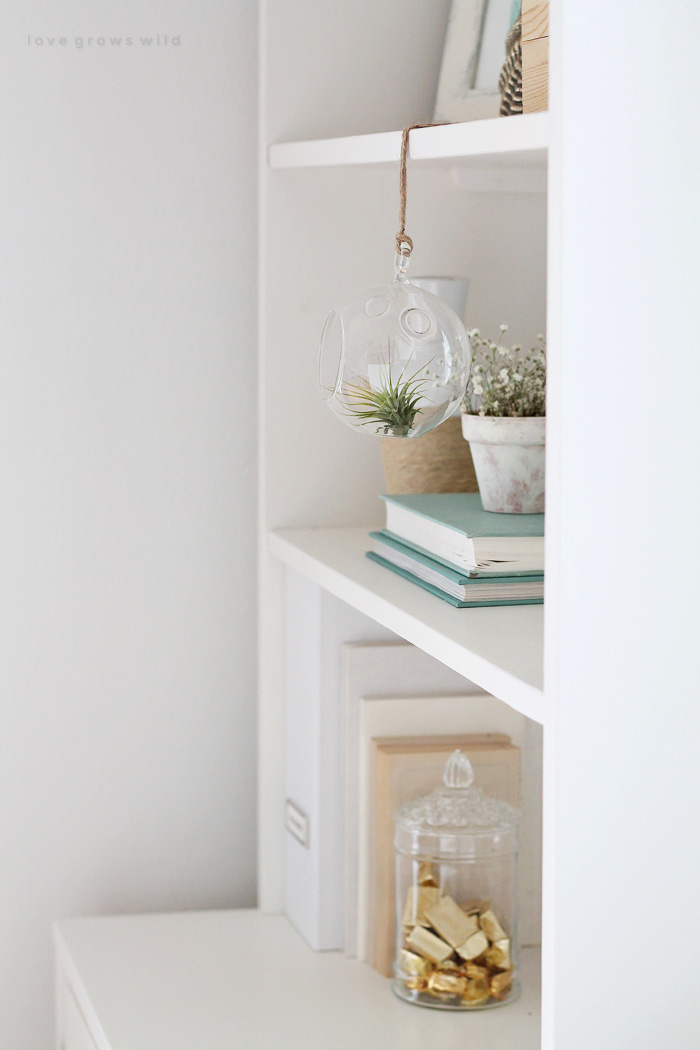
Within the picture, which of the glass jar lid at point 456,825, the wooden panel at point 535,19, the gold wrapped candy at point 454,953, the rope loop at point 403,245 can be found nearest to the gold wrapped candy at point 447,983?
the gold wrapped candy at point 454,953

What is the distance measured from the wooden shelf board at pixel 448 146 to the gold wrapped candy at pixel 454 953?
65 centimetres

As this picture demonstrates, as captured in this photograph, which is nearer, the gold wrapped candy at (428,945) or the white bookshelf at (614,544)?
the white bookshelf at (614,544)

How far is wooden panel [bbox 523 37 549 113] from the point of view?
781mm

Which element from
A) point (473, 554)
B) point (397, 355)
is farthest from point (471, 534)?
point (397, 355)

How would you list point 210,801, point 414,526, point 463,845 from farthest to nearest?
1. point 210,801
2. point 463,845
3. point 414,526

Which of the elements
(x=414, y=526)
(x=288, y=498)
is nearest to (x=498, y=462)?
(x=414, y=526)

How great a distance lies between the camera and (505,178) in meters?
1.16

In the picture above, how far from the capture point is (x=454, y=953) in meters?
1.13

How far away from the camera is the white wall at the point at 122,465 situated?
4.30ft

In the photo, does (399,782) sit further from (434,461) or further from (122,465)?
(122,465)

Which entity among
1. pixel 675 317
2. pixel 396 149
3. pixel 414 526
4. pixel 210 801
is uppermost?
pixel 396 149

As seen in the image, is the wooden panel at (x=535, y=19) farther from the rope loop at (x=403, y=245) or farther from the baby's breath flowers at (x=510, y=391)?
the baby's breath flowers at (x=510, y=391)

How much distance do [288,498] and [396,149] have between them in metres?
0.48

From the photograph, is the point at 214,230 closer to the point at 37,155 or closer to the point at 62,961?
the point at 37,155
